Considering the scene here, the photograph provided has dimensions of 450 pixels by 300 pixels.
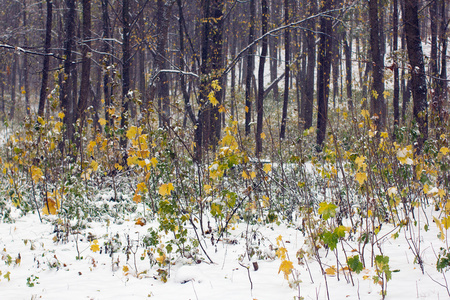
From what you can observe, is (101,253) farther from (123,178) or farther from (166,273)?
(123,178)

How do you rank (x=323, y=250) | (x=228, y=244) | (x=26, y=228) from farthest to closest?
(x=26, y=228), (x=228, y=244), (x=323, y=250)

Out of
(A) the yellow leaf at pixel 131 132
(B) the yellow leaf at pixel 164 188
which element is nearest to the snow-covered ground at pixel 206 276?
(B) the yellow leaf at pixel 164 188

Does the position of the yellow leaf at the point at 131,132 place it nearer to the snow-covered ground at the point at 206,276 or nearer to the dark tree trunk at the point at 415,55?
the snow-covered ground at the point at 206,276

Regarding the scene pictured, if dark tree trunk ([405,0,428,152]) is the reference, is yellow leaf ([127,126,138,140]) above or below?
below

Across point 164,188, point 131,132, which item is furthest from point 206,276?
point 131,132

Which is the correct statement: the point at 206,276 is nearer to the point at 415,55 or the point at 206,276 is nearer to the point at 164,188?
the point at 164,188

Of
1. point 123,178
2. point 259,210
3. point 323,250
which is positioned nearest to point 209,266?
point 323,250

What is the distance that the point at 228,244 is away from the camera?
3.44 meters

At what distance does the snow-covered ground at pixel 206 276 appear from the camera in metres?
2.27

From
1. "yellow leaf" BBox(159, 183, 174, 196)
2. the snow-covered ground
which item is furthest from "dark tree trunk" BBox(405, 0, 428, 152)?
"yellow leaf" BBox(159, 183, 174, 196)

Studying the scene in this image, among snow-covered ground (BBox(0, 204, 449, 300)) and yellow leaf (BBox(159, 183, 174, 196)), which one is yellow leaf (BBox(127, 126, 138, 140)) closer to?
yellow leaf (BBox(159, 183, 174, 196))

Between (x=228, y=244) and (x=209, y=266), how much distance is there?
0.53 metres

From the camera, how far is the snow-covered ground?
2273 mm

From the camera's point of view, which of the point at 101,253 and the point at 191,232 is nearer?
the point at 101,253
